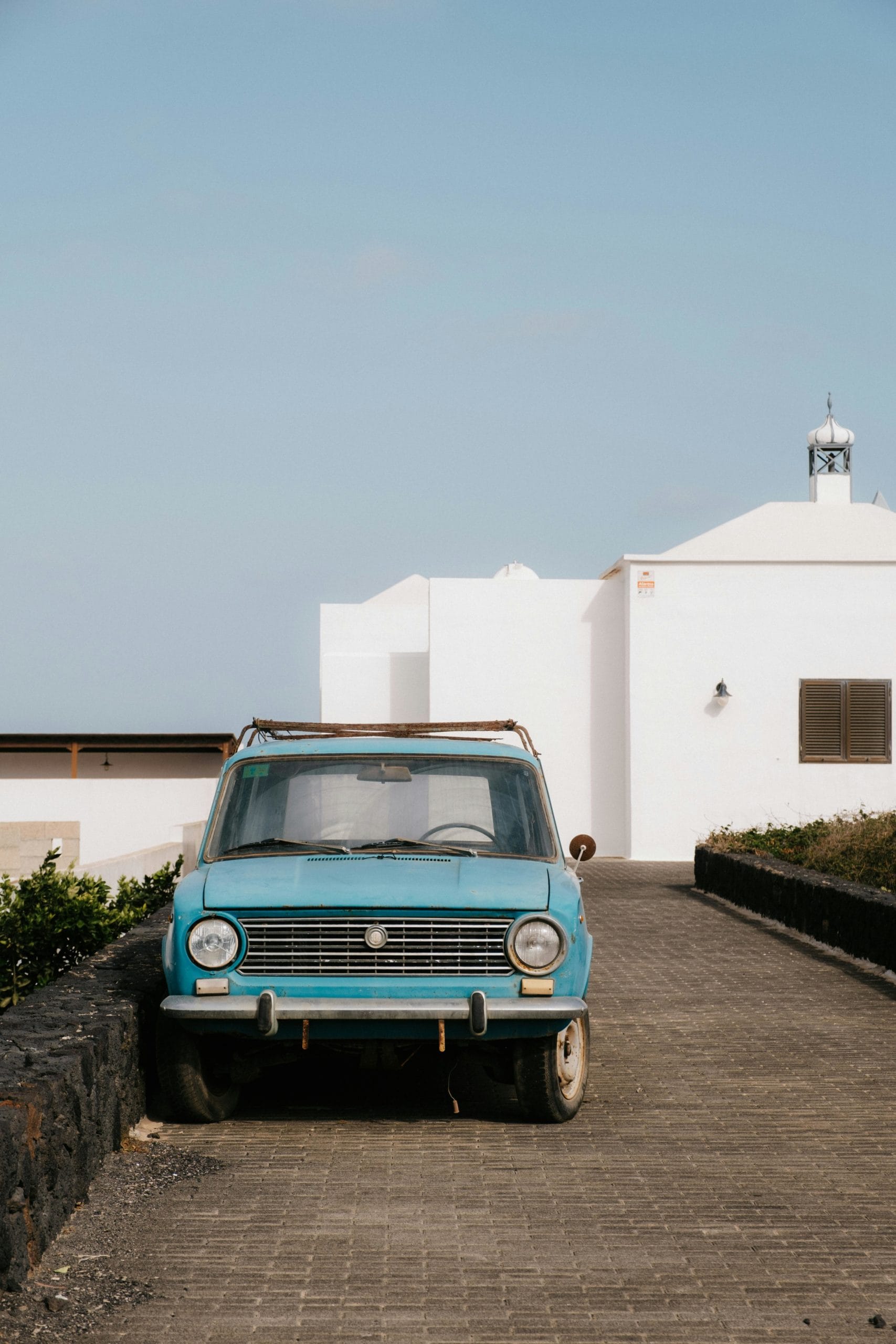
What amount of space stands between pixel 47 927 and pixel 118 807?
68.5 ft

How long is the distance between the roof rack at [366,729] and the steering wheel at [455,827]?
65cm

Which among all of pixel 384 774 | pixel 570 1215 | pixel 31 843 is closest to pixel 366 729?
pixel 384 774

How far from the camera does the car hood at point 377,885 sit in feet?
21.5

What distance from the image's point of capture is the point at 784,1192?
19.2 ft

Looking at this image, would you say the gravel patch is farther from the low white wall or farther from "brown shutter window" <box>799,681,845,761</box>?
the low white wall

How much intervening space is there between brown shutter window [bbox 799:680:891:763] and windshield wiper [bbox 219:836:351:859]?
1948 cm

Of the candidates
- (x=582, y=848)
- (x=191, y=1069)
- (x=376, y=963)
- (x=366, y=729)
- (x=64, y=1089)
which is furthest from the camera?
(x=366, y=729)

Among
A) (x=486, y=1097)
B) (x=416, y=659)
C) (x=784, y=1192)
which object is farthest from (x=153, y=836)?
(x=784, y=1192)

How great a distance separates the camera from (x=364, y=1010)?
6.43 meters

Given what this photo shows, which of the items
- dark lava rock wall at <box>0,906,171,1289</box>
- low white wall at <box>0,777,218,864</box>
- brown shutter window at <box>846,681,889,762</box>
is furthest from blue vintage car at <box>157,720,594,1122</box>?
low white wall at <box>0,777,218,864</box>

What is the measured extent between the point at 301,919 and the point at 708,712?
65.0 ft

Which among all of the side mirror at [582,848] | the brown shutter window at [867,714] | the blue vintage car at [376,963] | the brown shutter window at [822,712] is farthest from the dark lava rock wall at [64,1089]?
the brown shutter window at [867,714]

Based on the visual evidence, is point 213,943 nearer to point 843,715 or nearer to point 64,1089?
point 64,1089

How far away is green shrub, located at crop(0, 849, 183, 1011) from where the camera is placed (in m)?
9.84
